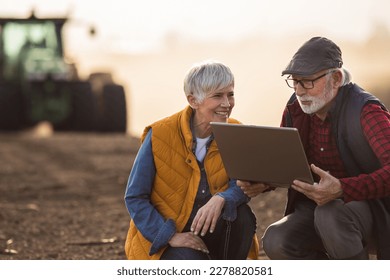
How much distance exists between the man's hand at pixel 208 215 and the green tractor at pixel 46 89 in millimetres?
11363

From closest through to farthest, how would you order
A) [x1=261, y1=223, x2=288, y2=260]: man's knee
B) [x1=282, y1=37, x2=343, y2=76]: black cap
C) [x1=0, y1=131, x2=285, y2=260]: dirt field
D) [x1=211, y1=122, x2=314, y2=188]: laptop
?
1. [x1=211, y1=122, x2=314, y2=188]: laptop
2. [x1=282, y1=37, x2=343, y2=76]: black cap
3. [x1=261, y1=223, x2=288, y2=260]: man's knee
4. [x1=0, y1=131, x2=285, y2=260]: dirt field

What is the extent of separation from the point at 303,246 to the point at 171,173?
0.64 metres

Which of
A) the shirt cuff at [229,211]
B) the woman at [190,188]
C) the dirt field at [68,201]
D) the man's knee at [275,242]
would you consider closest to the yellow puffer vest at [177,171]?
the woman at [190,188]

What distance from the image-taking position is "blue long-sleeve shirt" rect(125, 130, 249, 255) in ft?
13.5

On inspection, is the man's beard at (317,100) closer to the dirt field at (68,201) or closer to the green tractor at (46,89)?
the dirt field at (68,201)

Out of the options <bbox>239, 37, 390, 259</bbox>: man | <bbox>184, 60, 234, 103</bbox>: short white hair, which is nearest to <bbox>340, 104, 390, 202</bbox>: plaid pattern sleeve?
<bbox>239, 37, 390, 259</bbox>: man

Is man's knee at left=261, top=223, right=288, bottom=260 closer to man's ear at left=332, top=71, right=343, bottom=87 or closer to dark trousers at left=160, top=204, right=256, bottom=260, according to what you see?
dark trousers at left=160, top=204, right=256, bottom=260

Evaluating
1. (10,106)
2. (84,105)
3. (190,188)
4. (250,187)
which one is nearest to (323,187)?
(250,187)

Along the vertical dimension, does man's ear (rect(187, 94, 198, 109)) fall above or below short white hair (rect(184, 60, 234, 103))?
below

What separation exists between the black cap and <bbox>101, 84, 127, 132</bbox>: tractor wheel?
11.5 m

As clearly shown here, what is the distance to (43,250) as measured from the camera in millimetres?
5941

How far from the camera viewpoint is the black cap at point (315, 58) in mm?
3961

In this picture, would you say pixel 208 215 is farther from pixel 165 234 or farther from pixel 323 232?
pixel 323 232
